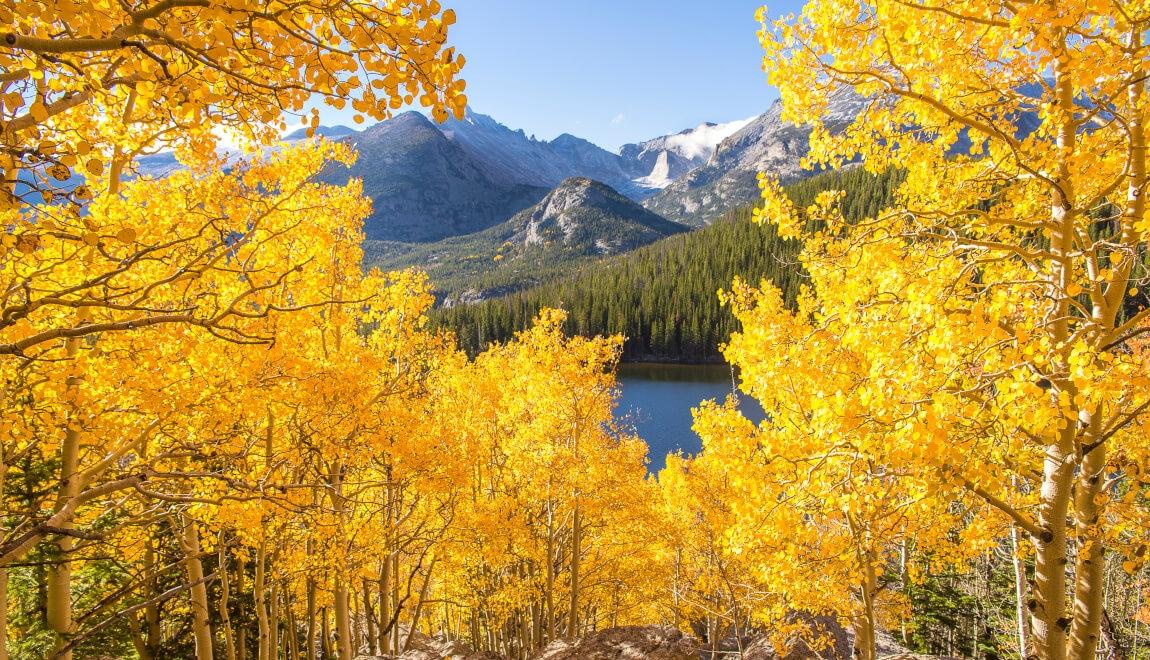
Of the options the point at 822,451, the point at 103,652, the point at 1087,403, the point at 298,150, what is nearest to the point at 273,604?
the point at 103,652

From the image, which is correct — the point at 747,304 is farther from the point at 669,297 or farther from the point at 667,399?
the point at 669,297

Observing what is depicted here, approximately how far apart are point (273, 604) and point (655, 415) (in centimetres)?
4699

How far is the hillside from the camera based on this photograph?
91062mm

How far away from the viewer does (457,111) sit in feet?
7.38

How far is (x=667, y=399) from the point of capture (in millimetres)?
60875

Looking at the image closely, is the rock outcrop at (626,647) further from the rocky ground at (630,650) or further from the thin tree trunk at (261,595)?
the thin tree trunk at (261,595)

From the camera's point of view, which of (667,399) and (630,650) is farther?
(667,399)

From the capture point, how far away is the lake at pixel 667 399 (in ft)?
146

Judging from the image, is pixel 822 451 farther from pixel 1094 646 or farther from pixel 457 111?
pixel 457 111

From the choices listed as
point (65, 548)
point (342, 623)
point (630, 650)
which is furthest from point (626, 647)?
point (65, 548)

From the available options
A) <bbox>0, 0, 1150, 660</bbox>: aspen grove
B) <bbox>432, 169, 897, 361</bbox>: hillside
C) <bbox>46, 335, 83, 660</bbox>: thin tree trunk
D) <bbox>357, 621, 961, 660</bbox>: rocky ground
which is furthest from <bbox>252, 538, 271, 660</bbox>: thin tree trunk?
<bbox>432, 169, 897, 361</bbox>: hillside

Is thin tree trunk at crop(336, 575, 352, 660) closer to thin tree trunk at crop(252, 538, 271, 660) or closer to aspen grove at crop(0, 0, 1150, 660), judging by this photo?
aspen grove at crop(0, 0, 1150, 660)

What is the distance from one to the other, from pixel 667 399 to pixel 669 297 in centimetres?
4100

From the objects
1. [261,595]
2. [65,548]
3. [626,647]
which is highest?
[65,548]
